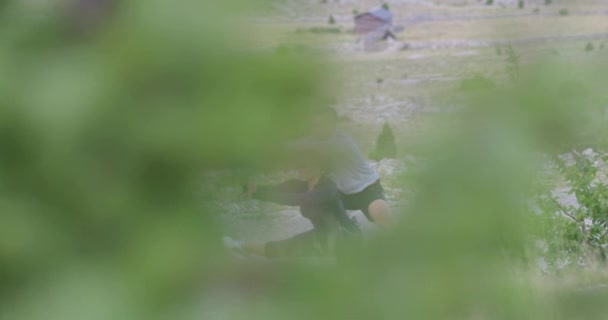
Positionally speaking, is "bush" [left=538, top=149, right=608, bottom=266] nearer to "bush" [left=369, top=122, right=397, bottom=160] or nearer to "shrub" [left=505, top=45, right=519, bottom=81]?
"bush" [left=369, top=122, right=397, bottom=160]

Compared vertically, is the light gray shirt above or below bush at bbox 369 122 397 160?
above

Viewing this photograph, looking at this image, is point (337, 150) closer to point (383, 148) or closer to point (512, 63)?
point (512, 63)

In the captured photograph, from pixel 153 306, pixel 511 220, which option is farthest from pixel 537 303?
pixel 153 306

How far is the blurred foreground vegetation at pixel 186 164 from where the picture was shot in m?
0.32

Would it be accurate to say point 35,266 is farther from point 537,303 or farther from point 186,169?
point 537,303

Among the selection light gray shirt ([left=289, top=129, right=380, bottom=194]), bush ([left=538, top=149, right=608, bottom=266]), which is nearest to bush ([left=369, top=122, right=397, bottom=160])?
light gray shirt ([left=289, top=129, right=380, bottom=194])

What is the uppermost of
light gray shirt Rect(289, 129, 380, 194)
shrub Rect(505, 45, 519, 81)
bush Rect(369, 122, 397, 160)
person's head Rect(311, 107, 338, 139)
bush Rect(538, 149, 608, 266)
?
shrub Rect(505, 45, 519, 81)

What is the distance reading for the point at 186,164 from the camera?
0.33m

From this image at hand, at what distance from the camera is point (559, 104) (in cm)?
34

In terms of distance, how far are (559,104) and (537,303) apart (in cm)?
11

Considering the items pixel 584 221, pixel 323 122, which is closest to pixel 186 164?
pixel 323 122

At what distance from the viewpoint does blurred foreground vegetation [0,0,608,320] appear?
317 mm

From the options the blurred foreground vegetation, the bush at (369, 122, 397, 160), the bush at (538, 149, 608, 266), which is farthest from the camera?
the bush at (538, 149, 608, 266)

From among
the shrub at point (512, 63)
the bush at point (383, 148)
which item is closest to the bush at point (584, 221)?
the bush at point (383, 148)
